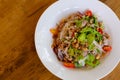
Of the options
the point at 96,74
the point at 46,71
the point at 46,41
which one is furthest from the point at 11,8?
the point at 96,74

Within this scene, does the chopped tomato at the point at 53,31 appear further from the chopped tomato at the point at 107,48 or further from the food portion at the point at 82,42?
the chopped tomato at the point at 107,48

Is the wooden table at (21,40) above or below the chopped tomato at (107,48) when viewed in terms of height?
above

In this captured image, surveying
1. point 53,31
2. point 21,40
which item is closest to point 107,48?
point 53,31

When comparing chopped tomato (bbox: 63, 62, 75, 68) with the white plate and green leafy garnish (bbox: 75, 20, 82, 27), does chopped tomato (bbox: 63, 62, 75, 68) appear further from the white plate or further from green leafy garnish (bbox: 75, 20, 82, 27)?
green leafy garnish (bbox: 75, 20, 82, 27)

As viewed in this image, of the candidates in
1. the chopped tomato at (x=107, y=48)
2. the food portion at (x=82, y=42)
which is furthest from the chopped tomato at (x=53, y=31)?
the chopped tomato at (x=107, y=48)

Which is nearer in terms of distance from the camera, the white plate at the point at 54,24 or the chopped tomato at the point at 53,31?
the white plate at the point at 54,24

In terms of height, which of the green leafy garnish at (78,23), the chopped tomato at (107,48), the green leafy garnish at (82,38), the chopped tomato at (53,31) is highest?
the chopped tomato at (53,31)

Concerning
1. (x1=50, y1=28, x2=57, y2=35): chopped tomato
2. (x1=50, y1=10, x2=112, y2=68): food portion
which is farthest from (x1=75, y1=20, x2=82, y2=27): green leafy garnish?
(x1=50, y1=28, x2=57, y2=35): chopped tomato
